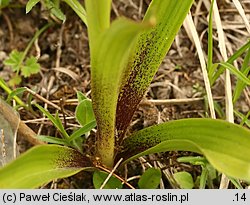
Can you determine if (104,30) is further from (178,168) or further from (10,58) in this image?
(10,58)

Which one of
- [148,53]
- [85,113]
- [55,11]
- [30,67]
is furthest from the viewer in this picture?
[30,67]

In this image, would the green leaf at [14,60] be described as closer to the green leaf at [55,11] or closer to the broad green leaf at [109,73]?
the green leaf at [55,11]

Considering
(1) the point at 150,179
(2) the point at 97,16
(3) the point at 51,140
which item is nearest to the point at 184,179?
(1) the point at 150,179

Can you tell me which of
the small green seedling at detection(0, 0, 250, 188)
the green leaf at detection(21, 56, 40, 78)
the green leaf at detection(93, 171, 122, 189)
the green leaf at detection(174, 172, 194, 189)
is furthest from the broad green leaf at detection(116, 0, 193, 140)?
the green leaf at detection(21, 56, 40, 78)

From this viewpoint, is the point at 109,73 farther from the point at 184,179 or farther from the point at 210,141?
the point at 184,179

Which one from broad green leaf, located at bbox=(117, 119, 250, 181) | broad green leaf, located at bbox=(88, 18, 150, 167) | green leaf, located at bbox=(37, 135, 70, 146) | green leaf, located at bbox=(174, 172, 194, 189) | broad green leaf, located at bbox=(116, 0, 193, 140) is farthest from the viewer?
green leaf, located at bbox=(174, 172, 194, 189)

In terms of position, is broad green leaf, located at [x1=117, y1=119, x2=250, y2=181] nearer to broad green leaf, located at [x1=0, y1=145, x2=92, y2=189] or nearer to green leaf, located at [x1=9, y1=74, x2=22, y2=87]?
broad green leaf, located at [x1=0, y1=145, x2=92, y2=189]

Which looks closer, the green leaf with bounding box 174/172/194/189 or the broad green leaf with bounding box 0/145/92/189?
the broad green leaf with bounding box 0/145/92/189

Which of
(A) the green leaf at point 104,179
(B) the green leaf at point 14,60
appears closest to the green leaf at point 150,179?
(A) the green leaf at point 104,179
